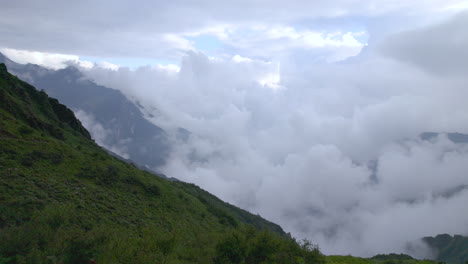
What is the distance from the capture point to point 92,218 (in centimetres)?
Result: 2408

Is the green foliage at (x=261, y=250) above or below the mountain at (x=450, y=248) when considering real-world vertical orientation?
below

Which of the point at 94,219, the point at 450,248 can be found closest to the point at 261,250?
the point at 94,219

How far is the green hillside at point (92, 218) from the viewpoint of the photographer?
498 inches

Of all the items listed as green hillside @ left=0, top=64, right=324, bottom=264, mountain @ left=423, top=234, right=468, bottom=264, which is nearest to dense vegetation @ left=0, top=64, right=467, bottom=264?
green hillside @ left=0, top=64, right=324, bottom=264

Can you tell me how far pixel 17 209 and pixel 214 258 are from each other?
1317 centimetres

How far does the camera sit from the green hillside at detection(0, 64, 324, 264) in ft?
41.5

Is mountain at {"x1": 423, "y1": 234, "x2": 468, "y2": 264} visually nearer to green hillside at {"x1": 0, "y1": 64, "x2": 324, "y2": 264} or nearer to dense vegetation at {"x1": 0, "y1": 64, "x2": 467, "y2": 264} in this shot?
green hillside at {"x1": 0, "y1": 64, "x2": 324, "y2": 264}

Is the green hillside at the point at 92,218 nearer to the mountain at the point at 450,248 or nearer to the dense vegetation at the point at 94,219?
the dense vegetation at the point at 94,219

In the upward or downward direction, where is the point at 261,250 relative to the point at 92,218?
upward

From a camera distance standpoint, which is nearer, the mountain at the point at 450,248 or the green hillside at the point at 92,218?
the green hillside at the point at 92,218

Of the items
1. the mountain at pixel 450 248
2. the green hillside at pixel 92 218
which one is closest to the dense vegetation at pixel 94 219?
the green hillside at pixel 92 218

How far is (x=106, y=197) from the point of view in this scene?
3042cm

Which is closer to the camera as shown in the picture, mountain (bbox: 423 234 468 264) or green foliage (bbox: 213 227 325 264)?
green foliage (bbox: 213 227 325 264)

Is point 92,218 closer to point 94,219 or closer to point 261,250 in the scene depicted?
point 94,219
